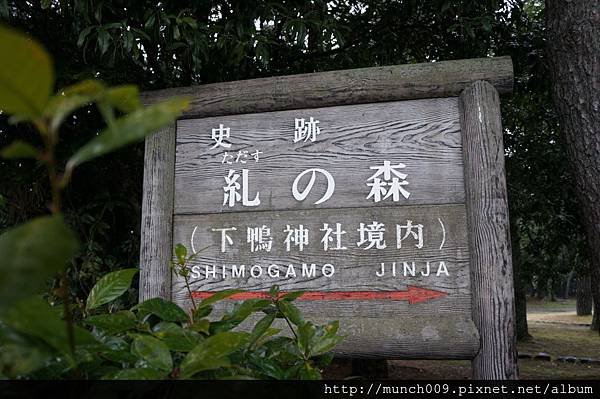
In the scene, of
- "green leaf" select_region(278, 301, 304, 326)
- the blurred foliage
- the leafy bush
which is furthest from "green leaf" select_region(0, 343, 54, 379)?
the blurred foliage

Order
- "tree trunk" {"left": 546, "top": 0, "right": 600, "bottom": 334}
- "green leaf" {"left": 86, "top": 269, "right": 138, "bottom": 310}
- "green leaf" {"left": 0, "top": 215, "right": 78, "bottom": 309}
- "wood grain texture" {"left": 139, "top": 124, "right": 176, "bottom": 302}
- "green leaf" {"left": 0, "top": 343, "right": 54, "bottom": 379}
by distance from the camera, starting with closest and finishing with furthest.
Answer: "green leaf" {"left": 0, "top": 215, "right": 78, "bottom": 309} < "green leaf" {"left": 0, "top": 343, "right": 54, "bottom": 379} < "green leaf" {"left": 86, "top": 269, "right": 138, "bottom": 310} < "wood grain texture" {"left": 139, "top": 124, "right": 176, "bottom": 302} < "tree trunk" {"left": 546, "top": 0, "right": 600, "bottom": 334}

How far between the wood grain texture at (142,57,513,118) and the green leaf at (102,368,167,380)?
1550mm

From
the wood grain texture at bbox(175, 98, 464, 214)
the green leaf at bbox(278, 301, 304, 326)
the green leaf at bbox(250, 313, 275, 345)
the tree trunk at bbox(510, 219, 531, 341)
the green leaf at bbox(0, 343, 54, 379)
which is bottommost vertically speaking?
the tree trunk at bbox(510, 219, 531, 341)

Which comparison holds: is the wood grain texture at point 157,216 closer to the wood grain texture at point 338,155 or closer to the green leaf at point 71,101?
the wood grain texture at point 338,155

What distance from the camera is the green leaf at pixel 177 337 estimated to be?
784mm

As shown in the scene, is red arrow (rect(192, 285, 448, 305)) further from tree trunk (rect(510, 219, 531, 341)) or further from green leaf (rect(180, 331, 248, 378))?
tree trunk (rect(510, 219, 531, 341))

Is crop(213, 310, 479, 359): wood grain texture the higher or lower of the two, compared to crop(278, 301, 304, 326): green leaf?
lower

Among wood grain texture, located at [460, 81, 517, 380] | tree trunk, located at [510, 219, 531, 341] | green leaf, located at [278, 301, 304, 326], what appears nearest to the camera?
green leaf, located at [278, 301, 304, 326]

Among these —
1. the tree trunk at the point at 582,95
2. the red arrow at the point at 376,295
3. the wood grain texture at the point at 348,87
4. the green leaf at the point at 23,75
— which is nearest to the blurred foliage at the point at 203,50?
the wood grain texture at the point at 348,87

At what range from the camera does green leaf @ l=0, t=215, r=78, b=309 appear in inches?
15.1

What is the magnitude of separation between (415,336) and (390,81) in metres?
0.99

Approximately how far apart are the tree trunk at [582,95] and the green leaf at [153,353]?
231 centimetres

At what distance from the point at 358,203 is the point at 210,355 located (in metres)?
1.60

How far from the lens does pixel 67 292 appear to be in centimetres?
51
